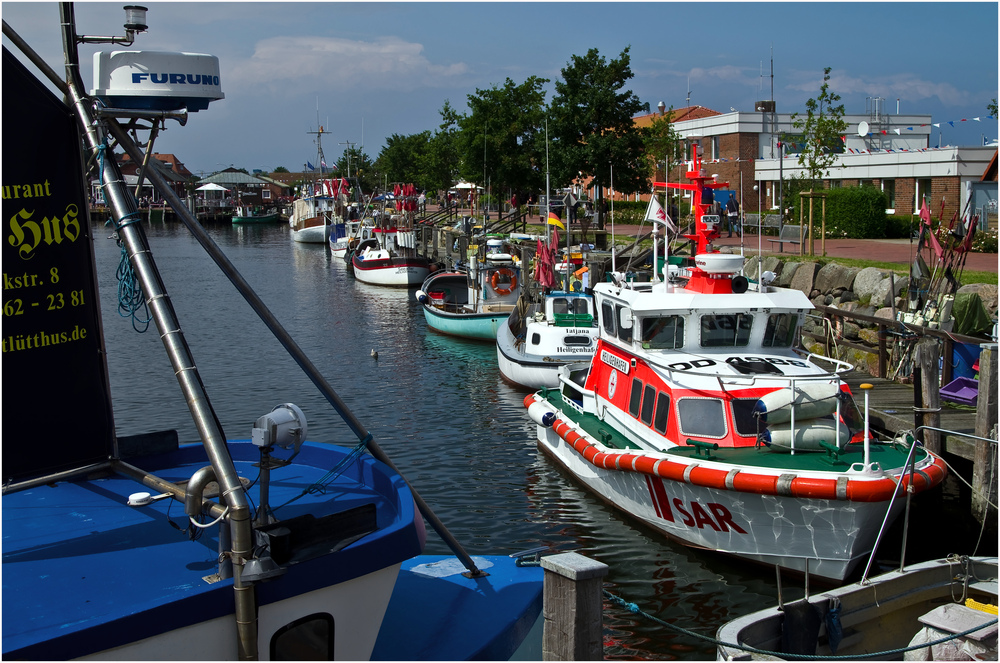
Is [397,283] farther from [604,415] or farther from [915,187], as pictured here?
[604,415]

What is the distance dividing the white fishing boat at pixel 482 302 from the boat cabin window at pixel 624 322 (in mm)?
15202

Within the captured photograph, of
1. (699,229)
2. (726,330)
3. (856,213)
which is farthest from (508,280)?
(726,330)

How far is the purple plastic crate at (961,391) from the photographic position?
1509 cm

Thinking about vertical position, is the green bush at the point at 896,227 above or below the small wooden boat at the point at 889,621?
above

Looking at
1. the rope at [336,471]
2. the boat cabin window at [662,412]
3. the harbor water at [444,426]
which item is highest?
the rope at [336,471]

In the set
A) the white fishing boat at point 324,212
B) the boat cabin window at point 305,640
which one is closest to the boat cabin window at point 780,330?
the boat cabin window at point 305,640

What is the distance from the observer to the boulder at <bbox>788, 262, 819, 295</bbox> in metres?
25.1

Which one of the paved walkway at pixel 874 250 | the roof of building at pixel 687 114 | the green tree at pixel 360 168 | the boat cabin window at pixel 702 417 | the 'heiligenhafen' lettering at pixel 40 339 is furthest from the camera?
the green tree at pixel 360 168

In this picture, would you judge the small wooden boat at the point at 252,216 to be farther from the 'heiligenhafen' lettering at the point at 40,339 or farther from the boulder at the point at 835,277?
the 'heiligenhafen' lettering at the point at 40,339

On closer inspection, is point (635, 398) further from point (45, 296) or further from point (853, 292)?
point (853, 292)

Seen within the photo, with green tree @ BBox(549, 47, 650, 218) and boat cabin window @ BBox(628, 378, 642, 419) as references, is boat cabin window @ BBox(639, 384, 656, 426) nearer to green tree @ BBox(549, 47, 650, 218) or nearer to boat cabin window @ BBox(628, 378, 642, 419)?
boat cabin window @ BBox(628, 378, 642, 419)

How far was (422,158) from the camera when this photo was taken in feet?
263

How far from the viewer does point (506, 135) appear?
53969mm

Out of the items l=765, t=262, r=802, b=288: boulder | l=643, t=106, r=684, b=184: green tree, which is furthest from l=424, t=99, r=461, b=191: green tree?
l=765, t=262, r=802, b=288: boulder
